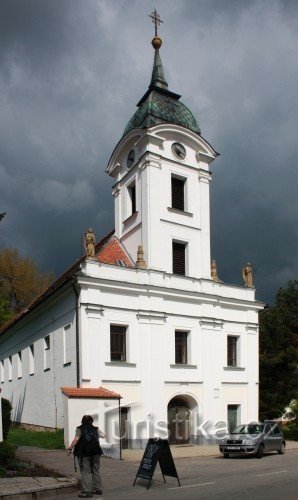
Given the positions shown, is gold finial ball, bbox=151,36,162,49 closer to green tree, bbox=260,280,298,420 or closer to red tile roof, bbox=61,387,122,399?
green tree, bbox=260,280,298,420

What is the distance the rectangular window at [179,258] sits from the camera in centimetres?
2853

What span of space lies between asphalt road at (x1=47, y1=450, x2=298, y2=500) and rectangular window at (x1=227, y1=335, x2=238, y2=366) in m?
10.3

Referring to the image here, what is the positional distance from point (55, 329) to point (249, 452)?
11.8 meters

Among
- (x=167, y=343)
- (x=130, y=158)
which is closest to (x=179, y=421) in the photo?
(x=167, y=343)

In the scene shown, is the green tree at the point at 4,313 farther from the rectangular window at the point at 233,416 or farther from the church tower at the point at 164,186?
the rectangular window at the point at 233,416

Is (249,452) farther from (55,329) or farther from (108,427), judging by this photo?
(55,329)

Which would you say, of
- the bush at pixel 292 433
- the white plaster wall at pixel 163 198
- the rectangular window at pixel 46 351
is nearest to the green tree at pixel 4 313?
the rectangular window at pixel 46 351

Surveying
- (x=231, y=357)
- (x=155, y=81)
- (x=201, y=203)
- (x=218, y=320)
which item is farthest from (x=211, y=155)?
(x=231, y=357)

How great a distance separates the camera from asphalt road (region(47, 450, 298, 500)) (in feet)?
36.9

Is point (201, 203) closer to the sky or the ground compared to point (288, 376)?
closer to the sky

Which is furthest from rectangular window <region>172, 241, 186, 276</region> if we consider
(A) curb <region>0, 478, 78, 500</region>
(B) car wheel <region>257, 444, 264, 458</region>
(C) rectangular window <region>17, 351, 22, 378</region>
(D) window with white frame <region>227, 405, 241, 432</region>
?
(A) curb <region>0, 478, 78, 500</region>

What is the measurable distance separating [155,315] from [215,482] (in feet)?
44.2

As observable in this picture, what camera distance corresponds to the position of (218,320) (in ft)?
94.2

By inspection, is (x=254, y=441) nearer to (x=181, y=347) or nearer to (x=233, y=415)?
(x=181, y=347)
